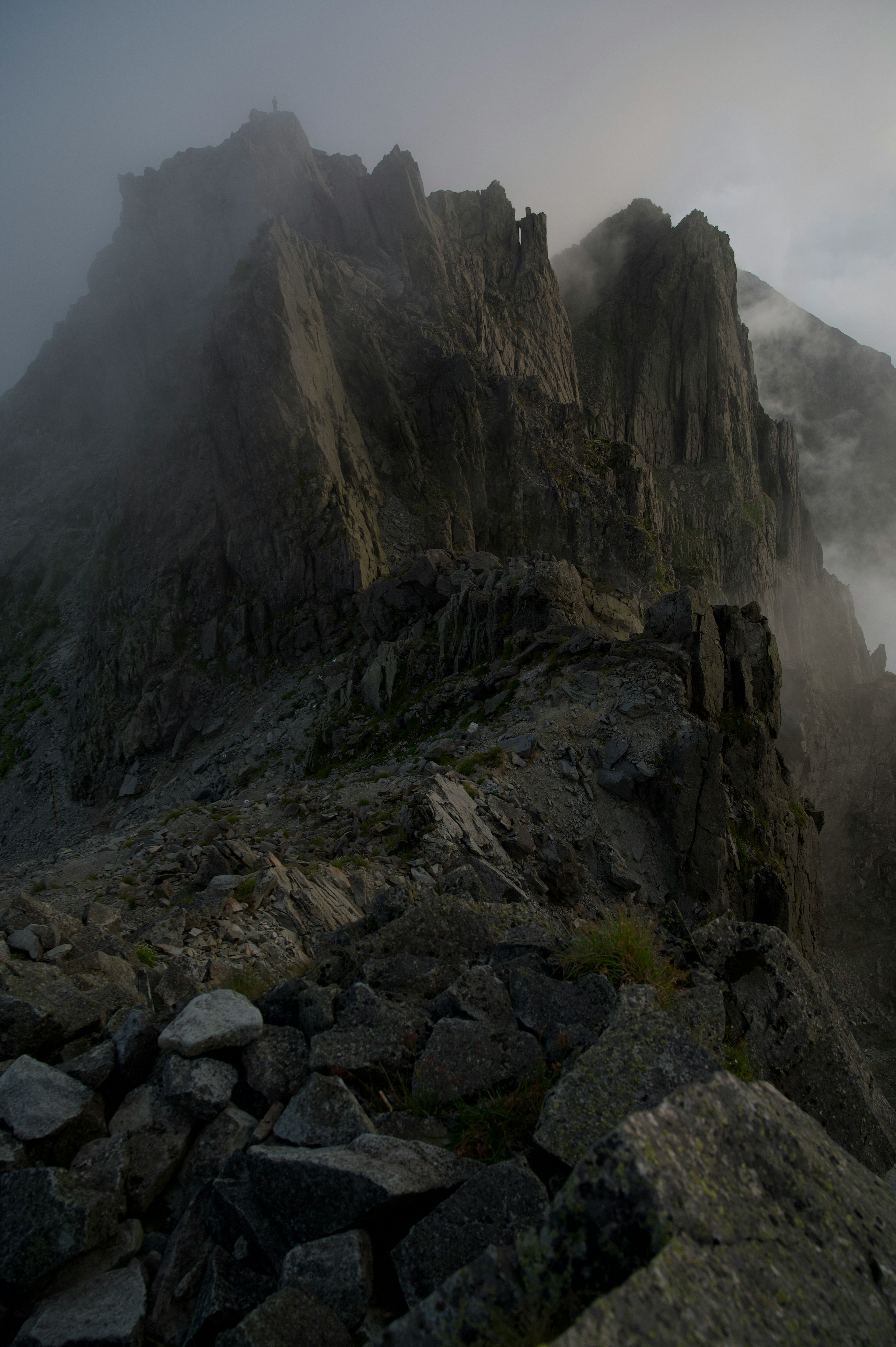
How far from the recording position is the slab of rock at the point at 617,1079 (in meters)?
3.69

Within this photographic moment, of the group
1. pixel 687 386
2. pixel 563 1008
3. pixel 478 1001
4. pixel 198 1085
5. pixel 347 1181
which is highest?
pixel 687 386

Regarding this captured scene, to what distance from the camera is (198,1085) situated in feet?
14.8

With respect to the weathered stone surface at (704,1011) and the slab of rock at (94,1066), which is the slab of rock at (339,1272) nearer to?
the slab of rock at (94,1066)

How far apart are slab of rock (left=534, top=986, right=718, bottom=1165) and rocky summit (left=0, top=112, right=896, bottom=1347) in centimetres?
2

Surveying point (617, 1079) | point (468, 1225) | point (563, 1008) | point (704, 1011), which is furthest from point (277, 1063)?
point (704, 1011)

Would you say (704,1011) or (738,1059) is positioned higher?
(704,1011)

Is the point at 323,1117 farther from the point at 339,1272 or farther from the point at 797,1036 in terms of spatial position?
the point at 797,1036

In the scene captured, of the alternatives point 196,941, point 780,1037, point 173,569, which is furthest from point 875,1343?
point 173,569

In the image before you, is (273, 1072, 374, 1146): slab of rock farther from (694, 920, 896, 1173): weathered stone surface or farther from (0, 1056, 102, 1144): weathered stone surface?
(694, 920, 896, 1173): weathered stone surface

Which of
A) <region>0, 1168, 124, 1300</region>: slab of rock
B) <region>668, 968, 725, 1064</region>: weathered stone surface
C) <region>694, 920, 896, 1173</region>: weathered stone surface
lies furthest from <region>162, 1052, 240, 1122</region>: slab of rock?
<region>694, 920, 896, 1173</region>: weathered stone surface

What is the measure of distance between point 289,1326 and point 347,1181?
635mm

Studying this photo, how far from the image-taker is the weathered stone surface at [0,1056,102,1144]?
4168mm

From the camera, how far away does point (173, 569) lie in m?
47.5

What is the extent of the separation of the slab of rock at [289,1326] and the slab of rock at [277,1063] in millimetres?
1496
